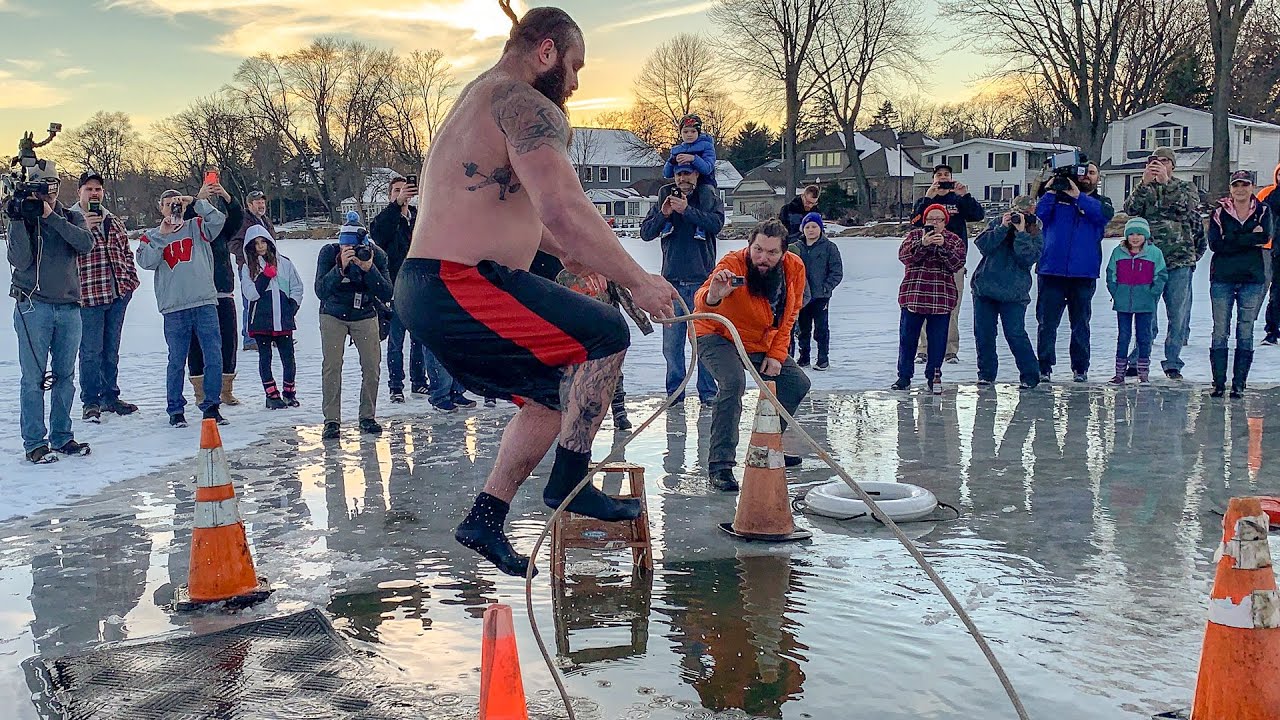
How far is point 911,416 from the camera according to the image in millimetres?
Result: 8875

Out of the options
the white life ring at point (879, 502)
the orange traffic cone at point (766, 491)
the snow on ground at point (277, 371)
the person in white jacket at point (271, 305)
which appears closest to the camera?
the orange traffic cone at point (766, 491)

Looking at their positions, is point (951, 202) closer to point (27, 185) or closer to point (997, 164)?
point (27, 185)

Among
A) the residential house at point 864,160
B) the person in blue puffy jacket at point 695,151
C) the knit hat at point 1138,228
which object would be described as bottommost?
the knit hat at point 1138,228

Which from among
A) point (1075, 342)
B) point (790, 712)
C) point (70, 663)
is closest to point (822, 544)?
point (790, 712)

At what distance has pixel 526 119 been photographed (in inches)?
138

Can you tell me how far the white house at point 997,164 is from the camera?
210 ft

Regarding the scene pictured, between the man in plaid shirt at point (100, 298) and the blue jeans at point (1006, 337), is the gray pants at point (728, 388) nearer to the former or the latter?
the blue jeans at point (1006, 337)

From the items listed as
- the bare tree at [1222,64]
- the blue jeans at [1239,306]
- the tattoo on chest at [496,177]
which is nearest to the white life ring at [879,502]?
the tattoo on chest at [496,177]

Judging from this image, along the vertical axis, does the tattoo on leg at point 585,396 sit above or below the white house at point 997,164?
below

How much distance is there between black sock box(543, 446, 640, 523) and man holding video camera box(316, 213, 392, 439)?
15.8 ft

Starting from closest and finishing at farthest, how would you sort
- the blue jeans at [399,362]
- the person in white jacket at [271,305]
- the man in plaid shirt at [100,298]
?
the man in plaid shirt at [100,298]
the person in white jacket at [271,305]
the blue jeans at [399,362]

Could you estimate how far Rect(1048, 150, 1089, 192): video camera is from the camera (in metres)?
10.4

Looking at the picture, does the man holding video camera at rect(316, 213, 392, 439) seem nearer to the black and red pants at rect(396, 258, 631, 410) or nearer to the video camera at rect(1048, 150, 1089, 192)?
the black and red pants at rect(396, 258, 631, 410)

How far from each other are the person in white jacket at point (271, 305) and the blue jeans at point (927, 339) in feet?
18.8
